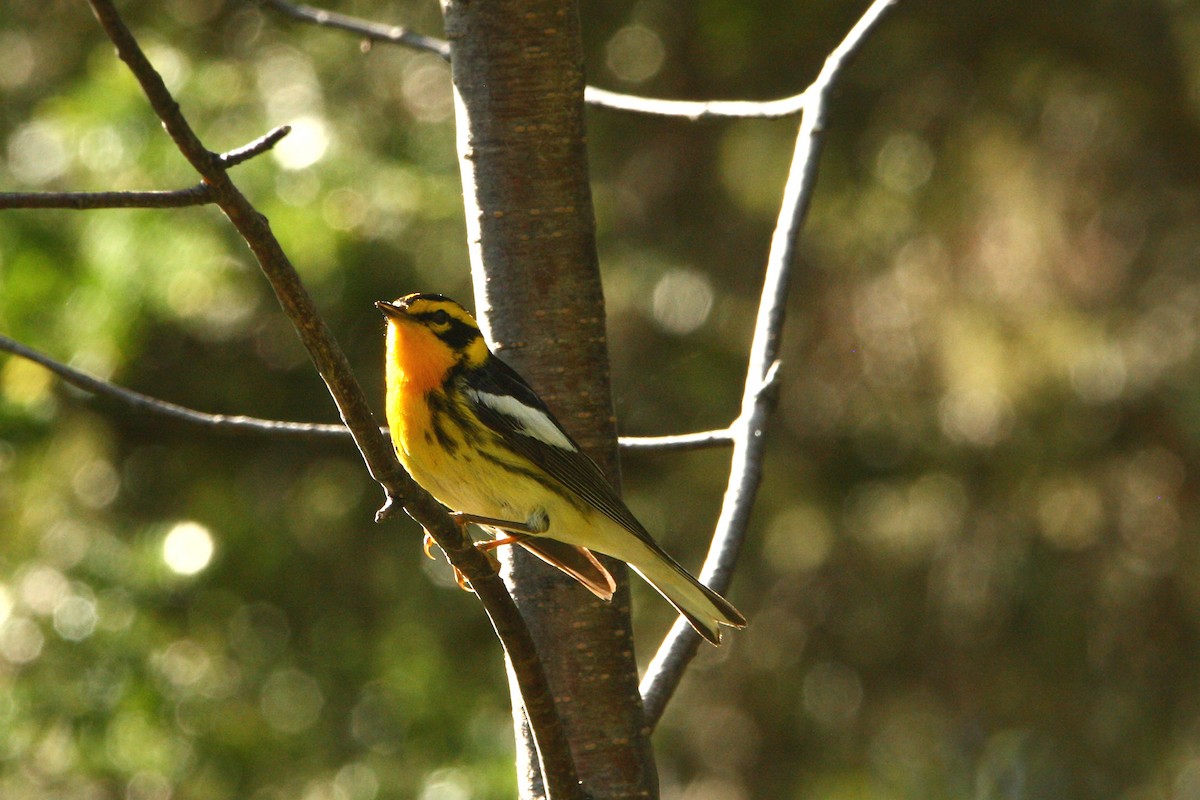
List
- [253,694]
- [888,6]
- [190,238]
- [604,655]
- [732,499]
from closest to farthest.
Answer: [604,655], [732,499], [888,6], [190,238], [253,694]

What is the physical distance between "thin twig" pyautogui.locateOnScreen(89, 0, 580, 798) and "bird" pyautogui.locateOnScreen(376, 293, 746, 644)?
0.53 m

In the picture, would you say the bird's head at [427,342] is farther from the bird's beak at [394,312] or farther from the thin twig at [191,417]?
the thin twig at [191,417]

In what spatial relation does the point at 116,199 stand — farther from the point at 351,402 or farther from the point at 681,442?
the point at 681,442

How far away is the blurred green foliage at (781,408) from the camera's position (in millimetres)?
4195

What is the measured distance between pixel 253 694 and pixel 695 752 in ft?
7.64

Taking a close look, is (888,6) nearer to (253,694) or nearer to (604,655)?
(604,655)

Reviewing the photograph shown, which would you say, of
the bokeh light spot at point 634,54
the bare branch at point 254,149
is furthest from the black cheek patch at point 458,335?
the bokeh light spot at point 634,54

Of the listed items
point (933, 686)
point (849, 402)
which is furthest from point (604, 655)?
point (933, 686)

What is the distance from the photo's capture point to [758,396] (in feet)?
7.73

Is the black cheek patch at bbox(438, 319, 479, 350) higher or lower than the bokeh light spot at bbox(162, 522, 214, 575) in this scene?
higher

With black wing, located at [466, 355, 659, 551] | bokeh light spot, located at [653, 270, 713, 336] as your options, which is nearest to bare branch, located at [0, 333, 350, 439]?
black wing, located at [466, 355, 659, 551]

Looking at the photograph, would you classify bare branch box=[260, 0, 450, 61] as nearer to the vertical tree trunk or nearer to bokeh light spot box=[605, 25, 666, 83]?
the vertical tree trunk

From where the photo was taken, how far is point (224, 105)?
388 cm

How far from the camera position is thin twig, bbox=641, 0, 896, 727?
7.22 ft
